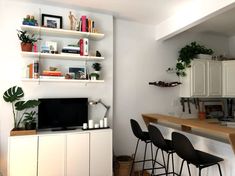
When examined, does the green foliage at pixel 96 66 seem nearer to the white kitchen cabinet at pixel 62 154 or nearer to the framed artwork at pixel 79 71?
the framed artwork at pixel 79 71

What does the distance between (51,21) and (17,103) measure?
1.35m

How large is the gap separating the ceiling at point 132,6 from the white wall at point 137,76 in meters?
0.35

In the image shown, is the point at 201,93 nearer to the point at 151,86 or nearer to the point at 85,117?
the point at 151,86

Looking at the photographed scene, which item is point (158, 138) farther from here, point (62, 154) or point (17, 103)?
point (17, 103)

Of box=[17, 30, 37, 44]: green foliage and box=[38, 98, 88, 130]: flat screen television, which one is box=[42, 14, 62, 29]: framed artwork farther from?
box=[38, 98, 88, 130]: flat screen television

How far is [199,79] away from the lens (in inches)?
152

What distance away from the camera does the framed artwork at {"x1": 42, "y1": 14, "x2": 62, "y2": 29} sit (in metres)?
2.97

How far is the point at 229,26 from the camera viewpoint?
12.7 ft

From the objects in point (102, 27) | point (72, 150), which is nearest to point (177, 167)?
point (72, 150)

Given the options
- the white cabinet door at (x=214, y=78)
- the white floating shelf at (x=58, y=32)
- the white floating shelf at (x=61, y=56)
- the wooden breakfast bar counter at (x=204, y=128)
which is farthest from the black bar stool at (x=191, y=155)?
the white cabinet door at (x=214, y=78)

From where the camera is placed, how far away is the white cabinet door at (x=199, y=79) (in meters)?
3.82

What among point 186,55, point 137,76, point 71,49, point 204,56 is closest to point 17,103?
point 71,49

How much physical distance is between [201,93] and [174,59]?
886 mm


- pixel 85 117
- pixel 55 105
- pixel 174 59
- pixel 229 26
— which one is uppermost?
pixel 229 26
